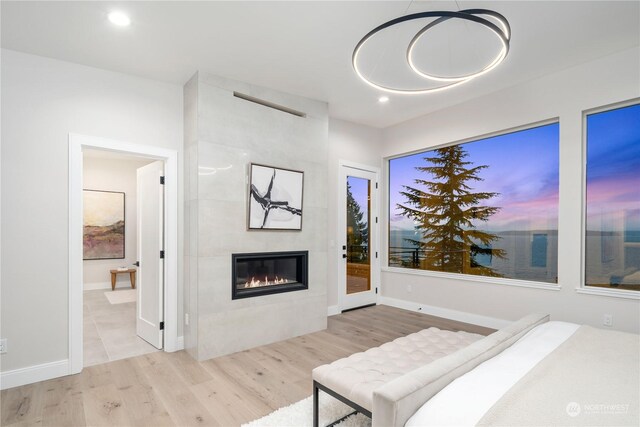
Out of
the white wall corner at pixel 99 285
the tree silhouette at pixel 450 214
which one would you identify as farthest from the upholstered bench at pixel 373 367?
the white wall corner at pixel 99 285

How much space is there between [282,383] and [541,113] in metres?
3.96

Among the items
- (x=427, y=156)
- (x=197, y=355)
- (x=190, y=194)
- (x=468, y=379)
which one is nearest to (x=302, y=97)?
(x=190, y=194)

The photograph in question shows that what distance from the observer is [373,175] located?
559 cm

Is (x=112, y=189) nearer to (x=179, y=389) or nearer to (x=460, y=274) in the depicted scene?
(x=179, y=389)

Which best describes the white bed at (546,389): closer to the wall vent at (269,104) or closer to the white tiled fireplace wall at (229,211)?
the white tiled fireplace wall at (229,211)

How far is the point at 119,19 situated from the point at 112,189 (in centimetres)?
590

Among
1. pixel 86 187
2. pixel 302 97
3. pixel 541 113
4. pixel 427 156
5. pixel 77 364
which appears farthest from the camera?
pixel 86 187

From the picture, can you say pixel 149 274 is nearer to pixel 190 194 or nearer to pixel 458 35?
pixel 190 194

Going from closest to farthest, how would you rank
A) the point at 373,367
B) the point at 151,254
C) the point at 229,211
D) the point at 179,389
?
the point at 373,367 → the point at 179,389 → the point at 229,211 → the point at 151,254

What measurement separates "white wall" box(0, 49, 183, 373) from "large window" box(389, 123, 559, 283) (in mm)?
4216

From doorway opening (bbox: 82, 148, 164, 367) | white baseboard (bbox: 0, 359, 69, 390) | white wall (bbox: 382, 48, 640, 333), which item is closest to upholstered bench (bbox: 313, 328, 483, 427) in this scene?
white wall (bbox: 382, 48, 640, 333)

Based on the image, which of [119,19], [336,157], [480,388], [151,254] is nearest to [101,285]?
[151,254]

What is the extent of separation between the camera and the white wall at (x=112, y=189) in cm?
719

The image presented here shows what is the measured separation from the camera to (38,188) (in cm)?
299
